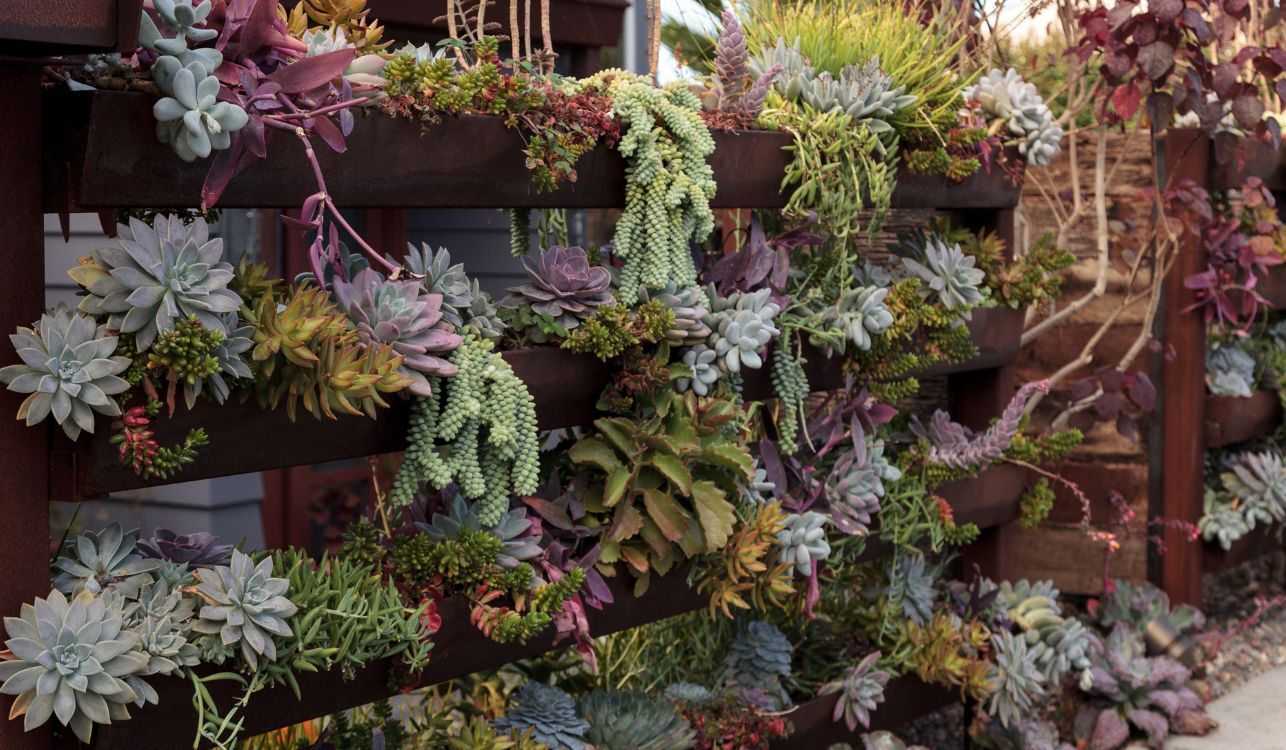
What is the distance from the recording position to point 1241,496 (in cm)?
419

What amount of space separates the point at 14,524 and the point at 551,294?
Result: 88 cm

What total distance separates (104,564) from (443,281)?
611 millimetres

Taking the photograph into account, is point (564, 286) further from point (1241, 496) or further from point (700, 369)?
point (1241, 496)

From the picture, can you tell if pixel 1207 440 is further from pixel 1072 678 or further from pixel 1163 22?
pixel 1163 22

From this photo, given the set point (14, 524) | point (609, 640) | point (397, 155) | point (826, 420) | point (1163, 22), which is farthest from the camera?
point (1163, 22)

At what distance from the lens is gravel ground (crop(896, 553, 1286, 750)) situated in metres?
3.54

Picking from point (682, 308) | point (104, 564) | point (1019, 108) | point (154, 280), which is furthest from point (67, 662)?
point (1019, 108)

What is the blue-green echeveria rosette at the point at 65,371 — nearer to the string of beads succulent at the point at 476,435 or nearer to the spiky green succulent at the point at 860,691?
the string of beads succulent at the point at 476,435

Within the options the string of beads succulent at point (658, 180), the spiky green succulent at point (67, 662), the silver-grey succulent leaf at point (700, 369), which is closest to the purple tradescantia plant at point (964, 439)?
the silver-grey succulent leaf at point (700, 369)

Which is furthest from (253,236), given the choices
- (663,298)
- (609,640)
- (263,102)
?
(263,102)

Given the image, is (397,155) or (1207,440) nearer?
(397,155)

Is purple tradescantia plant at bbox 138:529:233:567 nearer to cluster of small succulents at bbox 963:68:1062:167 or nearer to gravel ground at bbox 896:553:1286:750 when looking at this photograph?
cluster of small succulents at bbox 963:68:1062:167

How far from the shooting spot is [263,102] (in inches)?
64.4

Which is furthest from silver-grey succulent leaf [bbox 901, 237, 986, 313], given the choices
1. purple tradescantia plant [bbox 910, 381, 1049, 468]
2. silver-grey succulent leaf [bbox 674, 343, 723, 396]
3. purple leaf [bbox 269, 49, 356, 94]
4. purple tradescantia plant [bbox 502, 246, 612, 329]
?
purple leaf [bbox 269, 49, 356, 94]
